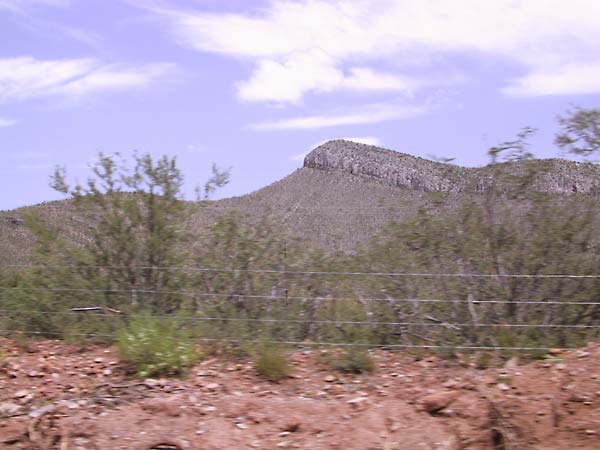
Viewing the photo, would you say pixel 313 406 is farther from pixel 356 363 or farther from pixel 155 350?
pixel 155 350

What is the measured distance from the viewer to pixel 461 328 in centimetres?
853

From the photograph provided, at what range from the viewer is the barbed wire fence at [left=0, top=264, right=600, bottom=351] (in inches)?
330

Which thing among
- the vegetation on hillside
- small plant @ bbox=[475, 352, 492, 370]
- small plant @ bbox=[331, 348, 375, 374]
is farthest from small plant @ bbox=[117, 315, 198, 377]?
small plant @ bbox=[475, 352, 492, 370]

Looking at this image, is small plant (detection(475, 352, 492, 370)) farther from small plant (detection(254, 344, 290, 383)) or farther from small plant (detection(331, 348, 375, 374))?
small plant (detection(254, 344, 290, 383))

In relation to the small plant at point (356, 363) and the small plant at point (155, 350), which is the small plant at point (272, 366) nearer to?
the small plant at point (356, 363)

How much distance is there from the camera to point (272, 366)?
25.9 feet

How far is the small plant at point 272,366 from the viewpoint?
788 centimetres

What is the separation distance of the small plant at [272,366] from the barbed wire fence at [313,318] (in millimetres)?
425

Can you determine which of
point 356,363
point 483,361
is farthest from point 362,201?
point 483,361

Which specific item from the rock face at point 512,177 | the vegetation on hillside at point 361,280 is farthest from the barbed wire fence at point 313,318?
the rock face at point 512,177

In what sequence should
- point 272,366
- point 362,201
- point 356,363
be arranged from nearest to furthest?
point 272,366, point 356,363, point 362,201

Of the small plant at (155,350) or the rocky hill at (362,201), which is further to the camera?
the rocky hill at (362,201)

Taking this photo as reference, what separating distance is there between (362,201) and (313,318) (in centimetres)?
175

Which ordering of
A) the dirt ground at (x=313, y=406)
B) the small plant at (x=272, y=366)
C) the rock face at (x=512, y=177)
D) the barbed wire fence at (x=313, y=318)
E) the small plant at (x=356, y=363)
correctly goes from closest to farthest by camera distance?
the dirt ground at (x=313, y=406), the small plant at (x=272, y=366), the small plant at (x=356, y=363), the barbed wire fence at (x=313, y=318), the rock face at (x=512, y=177)
